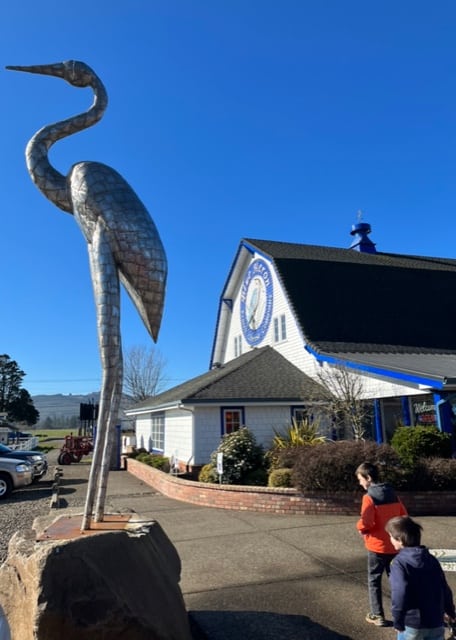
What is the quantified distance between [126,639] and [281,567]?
10.8ft

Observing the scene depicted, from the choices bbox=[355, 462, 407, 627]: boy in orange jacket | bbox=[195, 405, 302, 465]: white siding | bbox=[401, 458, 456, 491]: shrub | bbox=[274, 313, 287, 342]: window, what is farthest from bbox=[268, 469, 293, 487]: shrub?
bbox=[274, 313, 287, 342]: window

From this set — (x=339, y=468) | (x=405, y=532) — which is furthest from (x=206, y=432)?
(x=405, y=532)

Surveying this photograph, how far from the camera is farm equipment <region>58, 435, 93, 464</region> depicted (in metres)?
25.3

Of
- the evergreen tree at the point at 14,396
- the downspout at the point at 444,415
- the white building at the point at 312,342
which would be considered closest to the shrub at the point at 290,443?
the white building at the point at 312,342

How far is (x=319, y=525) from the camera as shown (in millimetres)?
8773

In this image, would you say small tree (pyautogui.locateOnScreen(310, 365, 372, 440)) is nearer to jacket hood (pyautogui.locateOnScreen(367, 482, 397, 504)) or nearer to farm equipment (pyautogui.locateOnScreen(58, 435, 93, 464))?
jacket hood (pyautogui.locateOnScreen(367, 482, 397, 504))

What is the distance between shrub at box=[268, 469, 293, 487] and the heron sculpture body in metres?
6.97

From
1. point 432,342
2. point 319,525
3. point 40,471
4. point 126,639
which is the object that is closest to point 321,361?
point 432,342

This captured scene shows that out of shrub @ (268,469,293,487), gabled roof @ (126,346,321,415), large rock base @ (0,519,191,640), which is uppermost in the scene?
gabled roof @ (126,346,321,415)

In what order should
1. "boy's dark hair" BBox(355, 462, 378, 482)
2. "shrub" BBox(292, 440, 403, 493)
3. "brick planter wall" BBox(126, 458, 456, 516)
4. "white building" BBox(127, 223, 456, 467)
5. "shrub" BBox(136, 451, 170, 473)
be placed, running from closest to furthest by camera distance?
1. "boy's dark hair" BBox(355, 462, 378, 482)
2. "brick planter wall" BBox(126, 458, 456, 516)
3. "shrub" BBox(292, 440, 403, 493)
4. "white building" BBox(127, 223, 456, 467)
5. "shrub" BBox(136, 451, 170, 473)

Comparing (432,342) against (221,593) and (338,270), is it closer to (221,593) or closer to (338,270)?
(338,270)

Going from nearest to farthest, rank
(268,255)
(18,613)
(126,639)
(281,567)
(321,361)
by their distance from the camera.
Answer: (126,639), (18,613), (281,567), (321,361), (268,255)

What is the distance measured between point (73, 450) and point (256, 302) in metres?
13.3

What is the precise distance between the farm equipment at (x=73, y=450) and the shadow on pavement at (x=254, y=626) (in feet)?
73.6
